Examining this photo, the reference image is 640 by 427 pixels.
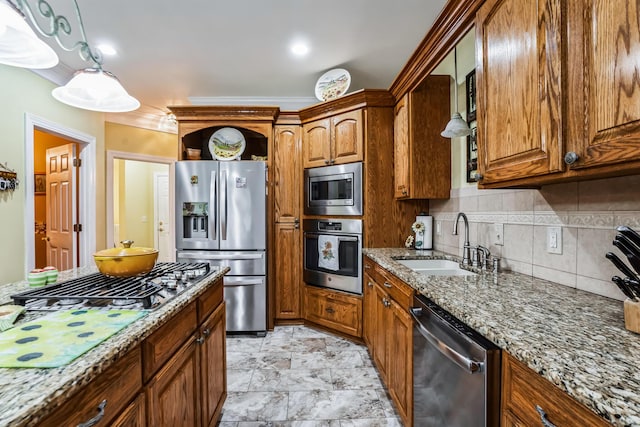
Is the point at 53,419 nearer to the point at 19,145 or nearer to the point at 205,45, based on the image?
the point at 205,45

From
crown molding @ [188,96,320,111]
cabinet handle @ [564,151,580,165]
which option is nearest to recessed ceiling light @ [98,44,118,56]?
crown molding @ [188,96,320,111]

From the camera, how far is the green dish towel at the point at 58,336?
670mm

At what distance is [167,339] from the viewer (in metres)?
1.06

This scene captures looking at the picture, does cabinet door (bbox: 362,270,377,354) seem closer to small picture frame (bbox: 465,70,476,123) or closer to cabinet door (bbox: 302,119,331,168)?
cabinet door (bbox: 302,119,331,168)

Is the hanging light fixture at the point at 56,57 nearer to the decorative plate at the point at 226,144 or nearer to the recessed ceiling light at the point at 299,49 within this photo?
the recessed ceiling light at the point at 299,49

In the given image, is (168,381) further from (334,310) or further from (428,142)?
(428,142)

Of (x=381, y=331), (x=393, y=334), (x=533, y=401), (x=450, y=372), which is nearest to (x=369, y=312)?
(x=381, y=331)

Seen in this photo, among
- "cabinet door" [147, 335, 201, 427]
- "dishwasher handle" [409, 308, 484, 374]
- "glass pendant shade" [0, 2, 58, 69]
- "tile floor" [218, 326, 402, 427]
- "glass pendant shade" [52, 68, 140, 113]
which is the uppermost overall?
"glass pendant shade" [0, 2, 58, 69]

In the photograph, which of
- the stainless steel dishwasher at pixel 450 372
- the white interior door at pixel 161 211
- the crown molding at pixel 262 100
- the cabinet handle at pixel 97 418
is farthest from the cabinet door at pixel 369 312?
the white interior door at pixel 161 211

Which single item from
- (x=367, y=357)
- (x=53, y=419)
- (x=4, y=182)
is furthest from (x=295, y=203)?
(x=53, y=419)

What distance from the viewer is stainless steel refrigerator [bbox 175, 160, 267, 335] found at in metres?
3.00

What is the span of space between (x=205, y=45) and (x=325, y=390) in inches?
111

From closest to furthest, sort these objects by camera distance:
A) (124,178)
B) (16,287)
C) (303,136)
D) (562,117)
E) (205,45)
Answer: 1. (562,117)
2. (16,287)
3. (205,45)
4. (303,136)
5. (124,178)

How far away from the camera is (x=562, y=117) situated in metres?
0.97
